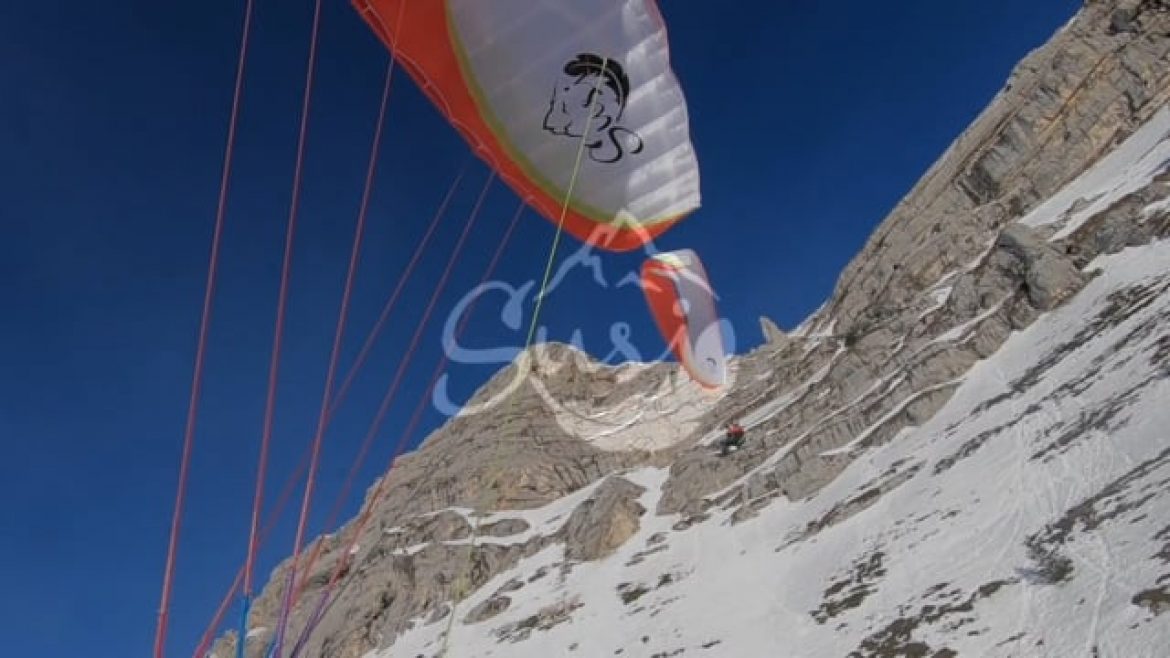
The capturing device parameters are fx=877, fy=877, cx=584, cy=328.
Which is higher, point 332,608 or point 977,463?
point 332,608

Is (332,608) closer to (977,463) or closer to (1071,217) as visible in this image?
(977,463)

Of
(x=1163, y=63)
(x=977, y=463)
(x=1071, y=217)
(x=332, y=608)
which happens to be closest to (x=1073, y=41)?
(x=1163, y=63)

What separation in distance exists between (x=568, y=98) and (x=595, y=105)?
0.41 meters

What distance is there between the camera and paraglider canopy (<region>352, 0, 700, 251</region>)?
37.6ft

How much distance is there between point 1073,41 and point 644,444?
128 ft

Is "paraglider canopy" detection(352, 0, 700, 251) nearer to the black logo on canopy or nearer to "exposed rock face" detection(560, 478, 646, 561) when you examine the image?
the black logo on canopy

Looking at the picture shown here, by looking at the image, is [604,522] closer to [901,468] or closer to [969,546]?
[901,468]

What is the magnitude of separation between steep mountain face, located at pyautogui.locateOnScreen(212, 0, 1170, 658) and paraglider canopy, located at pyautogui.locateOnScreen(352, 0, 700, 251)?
634 centimetres

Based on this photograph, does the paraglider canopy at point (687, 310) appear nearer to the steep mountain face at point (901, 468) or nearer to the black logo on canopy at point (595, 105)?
the black logo on canopy at point (595, 105)

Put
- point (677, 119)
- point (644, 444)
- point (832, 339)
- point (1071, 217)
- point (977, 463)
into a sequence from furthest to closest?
point (644, 444) < point (832, 339) < point (1071, 217) < point (977, 463) < point (677, 119)

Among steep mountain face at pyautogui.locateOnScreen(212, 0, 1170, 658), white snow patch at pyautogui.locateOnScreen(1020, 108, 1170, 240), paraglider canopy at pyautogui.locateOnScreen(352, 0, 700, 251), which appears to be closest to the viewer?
paraglider canopy at pyautogui.locateOnScreen(352, 0, 700, 251)

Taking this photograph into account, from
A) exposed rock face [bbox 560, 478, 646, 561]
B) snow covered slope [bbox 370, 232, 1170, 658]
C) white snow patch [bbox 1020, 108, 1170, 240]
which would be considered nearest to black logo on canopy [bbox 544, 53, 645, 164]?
snow covered slope [bbox 370, 232, 1170, 658]

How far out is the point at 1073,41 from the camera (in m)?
57.1

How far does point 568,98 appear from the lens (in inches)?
485
